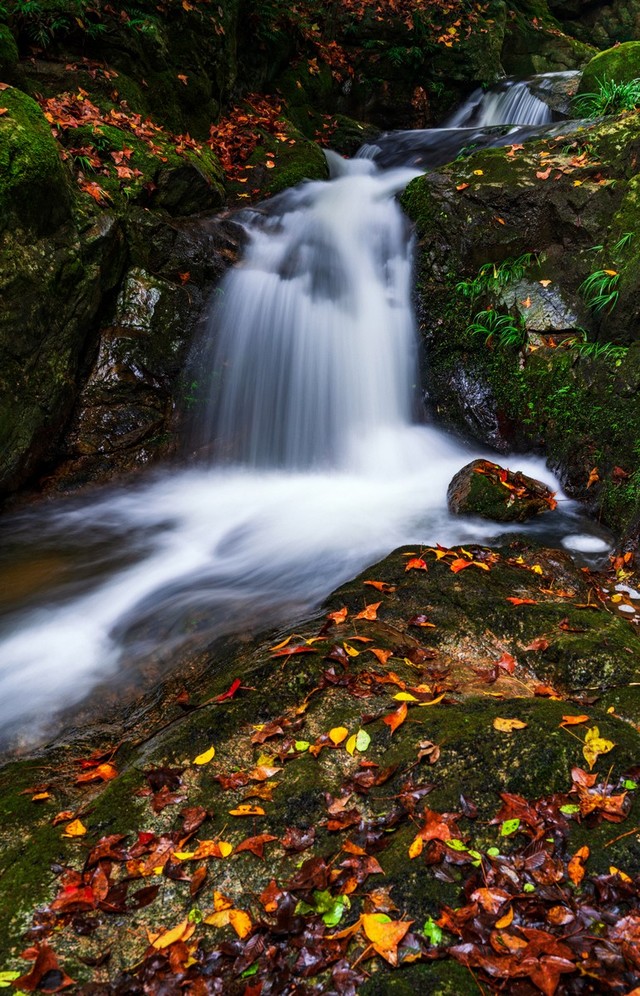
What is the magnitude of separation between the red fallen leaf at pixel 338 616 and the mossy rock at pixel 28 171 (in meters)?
4.78

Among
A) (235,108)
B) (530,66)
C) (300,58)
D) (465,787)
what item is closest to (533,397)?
(465,787)

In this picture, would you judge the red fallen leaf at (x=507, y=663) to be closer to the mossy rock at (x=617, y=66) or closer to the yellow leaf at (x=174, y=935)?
the yellow leaf at (x=174, y=935)

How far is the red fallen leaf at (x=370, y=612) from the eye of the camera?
3.80m

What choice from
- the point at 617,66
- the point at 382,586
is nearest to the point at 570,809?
the point at 382,586

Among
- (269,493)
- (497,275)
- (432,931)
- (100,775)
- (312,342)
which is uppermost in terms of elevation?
(497,275)

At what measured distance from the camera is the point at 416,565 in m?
4.43

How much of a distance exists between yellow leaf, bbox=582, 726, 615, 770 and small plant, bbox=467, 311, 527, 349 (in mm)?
5619

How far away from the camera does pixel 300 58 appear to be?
40.7ft

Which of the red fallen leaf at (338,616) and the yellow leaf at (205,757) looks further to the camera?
the red fallen leaf at (338,616)

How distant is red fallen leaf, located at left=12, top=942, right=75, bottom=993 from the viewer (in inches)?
67.1

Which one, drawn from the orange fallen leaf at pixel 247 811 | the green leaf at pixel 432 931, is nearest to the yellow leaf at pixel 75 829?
the orange fallen leaf at pixel 247 811

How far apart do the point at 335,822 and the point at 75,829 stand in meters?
1.07

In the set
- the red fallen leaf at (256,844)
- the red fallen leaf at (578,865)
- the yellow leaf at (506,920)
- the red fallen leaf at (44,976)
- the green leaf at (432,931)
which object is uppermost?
the red fallen leaf at (578,865)

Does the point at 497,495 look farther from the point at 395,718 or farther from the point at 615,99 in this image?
the point at 615,99
